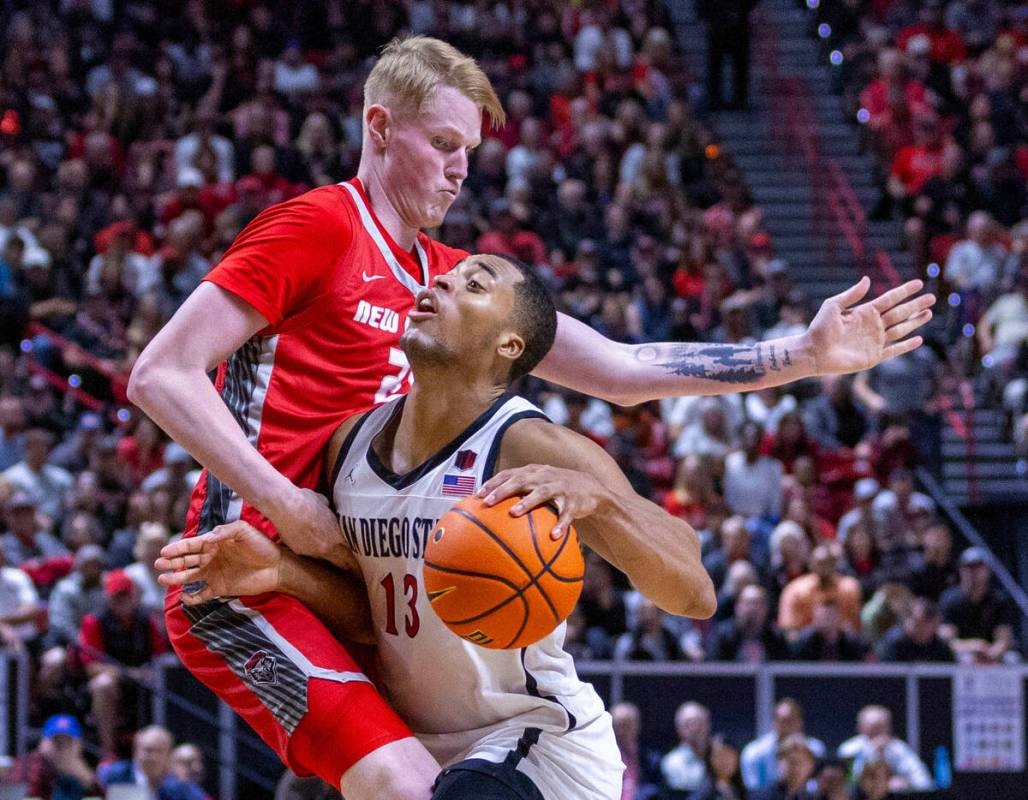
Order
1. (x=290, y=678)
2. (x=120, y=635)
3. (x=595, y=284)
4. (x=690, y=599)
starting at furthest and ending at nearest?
1. (x=595, y=284)
2. (x=120, y=635)
3. (x=290, y=678)
4. (x=690, y=599)

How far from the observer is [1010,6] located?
20.2 meters

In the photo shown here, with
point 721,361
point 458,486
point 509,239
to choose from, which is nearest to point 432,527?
point 458,486

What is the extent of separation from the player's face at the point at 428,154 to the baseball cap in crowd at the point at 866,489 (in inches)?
369

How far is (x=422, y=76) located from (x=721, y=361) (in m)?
1.31

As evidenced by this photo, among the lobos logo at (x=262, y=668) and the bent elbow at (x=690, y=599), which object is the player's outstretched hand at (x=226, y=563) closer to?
the lobos logo at (x=262, y=668)

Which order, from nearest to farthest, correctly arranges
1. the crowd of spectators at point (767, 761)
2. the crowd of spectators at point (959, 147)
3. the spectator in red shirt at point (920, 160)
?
the crowd of spectators at point (767, 761) → the crowd of spectators at point (959, 147) → the spectator in red shirt at point (920, 160)

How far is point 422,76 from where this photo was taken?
4.77m

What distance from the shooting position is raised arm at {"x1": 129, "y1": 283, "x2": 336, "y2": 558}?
4230 mm

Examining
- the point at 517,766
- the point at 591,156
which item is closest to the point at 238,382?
the point at 517,766

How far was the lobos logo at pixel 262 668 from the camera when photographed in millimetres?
4383

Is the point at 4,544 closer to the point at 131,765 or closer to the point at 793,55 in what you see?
the point at 131,765

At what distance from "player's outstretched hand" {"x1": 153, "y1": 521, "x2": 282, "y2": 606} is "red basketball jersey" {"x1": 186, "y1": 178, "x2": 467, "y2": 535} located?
0.14m

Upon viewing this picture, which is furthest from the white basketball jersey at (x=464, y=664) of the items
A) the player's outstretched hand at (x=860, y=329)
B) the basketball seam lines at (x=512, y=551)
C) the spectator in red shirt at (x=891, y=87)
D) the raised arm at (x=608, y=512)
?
the spectator in red shirt at (x=891, y=87)

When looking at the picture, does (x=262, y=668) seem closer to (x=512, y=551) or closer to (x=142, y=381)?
(x=142, y=381)
